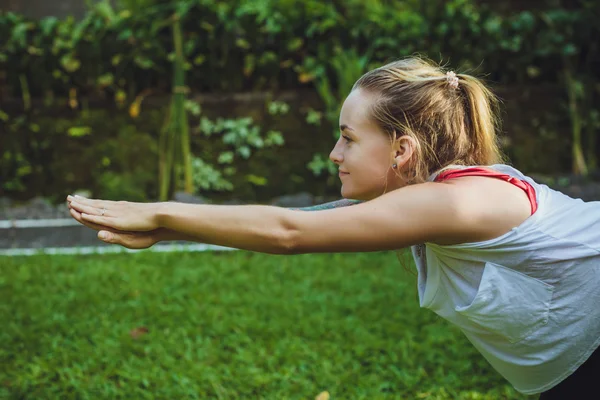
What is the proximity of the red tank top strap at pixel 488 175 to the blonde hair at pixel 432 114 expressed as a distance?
10cm

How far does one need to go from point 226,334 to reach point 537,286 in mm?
2186

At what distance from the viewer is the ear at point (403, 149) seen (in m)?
1.81

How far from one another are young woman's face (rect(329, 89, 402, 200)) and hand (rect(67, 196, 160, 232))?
1.67ft

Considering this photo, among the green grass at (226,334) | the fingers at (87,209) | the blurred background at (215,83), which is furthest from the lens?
the blurred background at (215,83)

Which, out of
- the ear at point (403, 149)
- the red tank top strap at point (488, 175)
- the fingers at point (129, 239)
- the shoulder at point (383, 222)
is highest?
the ear at point (403, 149)

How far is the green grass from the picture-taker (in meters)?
3.05

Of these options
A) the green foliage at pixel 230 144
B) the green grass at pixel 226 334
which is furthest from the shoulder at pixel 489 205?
the green foliage at pixel 230 144

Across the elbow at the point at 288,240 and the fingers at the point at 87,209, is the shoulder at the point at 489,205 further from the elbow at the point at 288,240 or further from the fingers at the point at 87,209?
the fingers at the point at 87,209

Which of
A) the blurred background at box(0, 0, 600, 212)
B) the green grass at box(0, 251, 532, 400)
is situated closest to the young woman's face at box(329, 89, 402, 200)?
the green grass at box(0, 251, 532, 400)

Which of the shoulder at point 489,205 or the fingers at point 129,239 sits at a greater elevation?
the shoulder at point 489,205

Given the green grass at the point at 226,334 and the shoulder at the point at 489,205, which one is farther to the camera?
the green grass at the point at 226,334

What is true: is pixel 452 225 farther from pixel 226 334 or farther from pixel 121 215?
pixel 226 334

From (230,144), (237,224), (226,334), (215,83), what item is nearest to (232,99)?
(215,83)

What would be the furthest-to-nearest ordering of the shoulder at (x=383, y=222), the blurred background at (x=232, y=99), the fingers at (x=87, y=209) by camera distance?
the blurred background at (x=232, y=99) < the fingers at (x=87, y=209) < the shoulder at (x=383, y=222)
